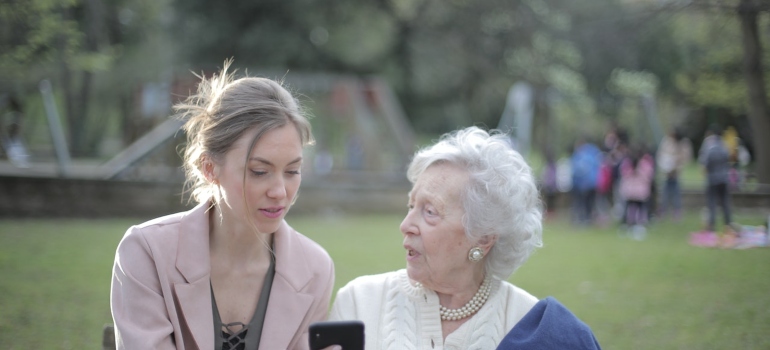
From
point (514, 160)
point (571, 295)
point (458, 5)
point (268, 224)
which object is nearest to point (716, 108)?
point (571, 295)

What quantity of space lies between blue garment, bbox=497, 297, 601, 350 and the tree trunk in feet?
12.5

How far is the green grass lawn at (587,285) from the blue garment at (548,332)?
2011 millimetres

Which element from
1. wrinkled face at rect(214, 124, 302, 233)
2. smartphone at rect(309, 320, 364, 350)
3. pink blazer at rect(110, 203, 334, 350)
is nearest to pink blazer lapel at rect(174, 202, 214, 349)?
pink blazer at rect(110, 203, 334, 350)

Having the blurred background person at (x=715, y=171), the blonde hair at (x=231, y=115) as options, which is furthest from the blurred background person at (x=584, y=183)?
the blonde hair at (x=231, y=115)

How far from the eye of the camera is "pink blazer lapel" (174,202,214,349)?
286 cm

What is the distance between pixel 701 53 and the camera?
7.11 m

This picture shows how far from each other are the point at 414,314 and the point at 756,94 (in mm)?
4472

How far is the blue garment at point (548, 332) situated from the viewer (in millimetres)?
2834

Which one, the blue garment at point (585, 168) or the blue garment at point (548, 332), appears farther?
the blue garment at point (585, 168)

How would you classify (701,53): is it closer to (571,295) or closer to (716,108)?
(716,108)

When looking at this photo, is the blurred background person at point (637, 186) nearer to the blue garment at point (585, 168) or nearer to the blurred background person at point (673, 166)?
the blurred background person at point (673, 166)

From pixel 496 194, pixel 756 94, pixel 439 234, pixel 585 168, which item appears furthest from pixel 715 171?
pixel 439 234

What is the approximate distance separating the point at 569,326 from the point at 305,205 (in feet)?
45.2

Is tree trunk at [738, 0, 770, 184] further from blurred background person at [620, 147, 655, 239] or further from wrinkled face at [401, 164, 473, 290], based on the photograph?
blurred background person at [620, 147, 655, 239]
